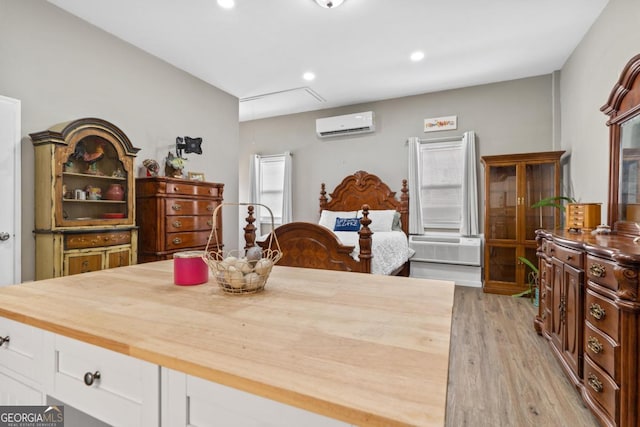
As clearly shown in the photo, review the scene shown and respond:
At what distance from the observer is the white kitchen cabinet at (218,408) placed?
508 millimetres

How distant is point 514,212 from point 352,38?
2.91m

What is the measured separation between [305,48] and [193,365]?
357cm

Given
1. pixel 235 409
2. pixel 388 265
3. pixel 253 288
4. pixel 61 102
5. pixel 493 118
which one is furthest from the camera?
pixel 493 118

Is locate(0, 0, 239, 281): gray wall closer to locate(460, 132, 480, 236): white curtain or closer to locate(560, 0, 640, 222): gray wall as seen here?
locate(460, 132, 480, 236): white curtain

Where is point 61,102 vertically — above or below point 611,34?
below

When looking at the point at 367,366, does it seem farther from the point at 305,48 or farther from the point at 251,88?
the point at 251,88

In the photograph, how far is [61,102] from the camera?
281cm

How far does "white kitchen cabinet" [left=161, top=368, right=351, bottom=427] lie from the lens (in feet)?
1.67

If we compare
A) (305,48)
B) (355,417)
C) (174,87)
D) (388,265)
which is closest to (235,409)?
(355,417)

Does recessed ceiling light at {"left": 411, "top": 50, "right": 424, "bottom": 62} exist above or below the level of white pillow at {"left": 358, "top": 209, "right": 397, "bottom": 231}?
above

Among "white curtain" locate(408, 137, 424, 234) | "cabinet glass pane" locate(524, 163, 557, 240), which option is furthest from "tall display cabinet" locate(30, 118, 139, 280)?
"cabinet glass pane" locate(524, 163, 557, 240)

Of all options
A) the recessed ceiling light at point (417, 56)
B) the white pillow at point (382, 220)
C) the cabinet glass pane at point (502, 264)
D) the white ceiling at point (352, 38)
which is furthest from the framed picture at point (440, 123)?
the cabinet glass pane at point (502, 264)

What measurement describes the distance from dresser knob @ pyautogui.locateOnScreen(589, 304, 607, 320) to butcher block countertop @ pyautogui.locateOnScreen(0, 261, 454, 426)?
1061 millimetres

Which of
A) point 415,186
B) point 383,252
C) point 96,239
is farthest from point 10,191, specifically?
point 415,186
